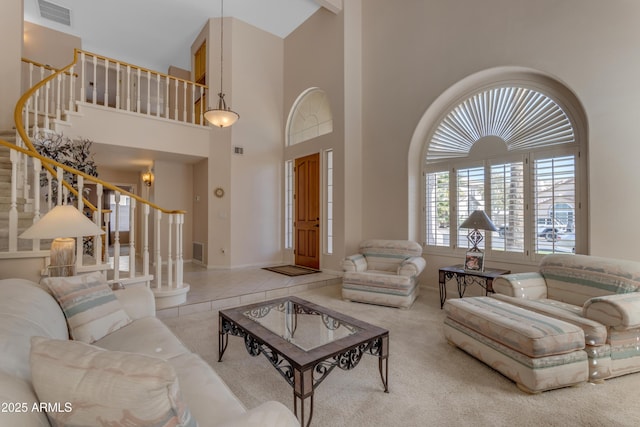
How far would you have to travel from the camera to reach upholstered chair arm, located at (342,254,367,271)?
162 inches

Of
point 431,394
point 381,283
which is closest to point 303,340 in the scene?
point 431,394

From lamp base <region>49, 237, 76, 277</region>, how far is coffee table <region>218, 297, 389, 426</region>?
129 cm

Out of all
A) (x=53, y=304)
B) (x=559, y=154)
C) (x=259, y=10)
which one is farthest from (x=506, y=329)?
(x=259, y=10)

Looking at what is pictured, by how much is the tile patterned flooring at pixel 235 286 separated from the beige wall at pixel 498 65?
149cm

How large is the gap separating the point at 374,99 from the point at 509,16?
209 centimetres

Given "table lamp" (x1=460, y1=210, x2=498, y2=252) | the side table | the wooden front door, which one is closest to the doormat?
the wooden front door

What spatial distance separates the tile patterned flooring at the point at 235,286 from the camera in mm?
3607

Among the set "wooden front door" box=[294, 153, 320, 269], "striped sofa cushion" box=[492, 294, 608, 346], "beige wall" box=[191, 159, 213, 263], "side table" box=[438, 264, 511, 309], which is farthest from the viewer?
"beige wall" box=[191, 159, 213, 263]

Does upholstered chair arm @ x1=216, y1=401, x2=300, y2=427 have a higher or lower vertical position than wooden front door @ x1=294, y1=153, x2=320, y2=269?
lower

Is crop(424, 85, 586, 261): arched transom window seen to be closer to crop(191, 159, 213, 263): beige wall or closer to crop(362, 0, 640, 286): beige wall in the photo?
crop(362, 0, 640, 286): beige wall

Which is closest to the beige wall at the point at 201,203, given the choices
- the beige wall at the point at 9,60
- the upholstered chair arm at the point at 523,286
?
the beige wall at the point at 9,60

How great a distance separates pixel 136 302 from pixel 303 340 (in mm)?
1265

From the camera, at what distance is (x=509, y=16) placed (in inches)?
142

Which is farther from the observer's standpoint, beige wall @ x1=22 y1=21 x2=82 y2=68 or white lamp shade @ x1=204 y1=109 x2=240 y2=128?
beige wall @ x1=22 y1=21 x2=82 y2=68
